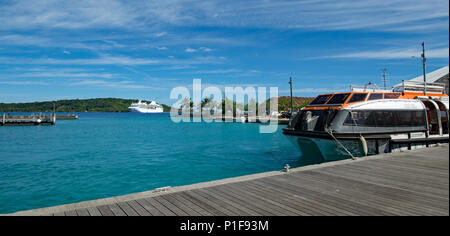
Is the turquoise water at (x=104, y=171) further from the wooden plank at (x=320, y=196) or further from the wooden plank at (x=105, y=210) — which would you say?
the wooden plank at (x=320, y=196)

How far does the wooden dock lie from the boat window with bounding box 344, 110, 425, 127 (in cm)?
524

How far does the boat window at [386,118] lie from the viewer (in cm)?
1352

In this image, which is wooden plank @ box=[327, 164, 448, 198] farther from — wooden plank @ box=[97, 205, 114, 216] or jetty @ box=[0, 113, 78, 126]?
jetty @ box=[0, 113, 78, 126]

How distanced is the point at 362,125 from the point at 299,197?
29.8 ft

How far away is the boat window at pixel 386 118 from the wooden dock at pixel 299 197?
17.2ft

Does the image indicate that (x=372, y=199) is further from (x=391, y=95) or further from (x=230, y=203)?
(x=391, y=95)

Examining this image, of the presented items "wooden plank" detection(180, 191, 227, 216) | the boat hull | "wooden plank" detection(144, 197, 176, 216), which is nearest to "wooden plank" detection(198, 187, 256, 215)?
"wooden plank" detection(180, 191, 227, 216)

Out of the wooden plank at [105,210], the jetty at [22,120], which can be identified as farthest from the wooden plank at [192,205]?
the jetty at [22,120]

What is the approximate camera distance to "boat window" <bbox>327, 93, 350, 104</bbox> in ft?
46.5

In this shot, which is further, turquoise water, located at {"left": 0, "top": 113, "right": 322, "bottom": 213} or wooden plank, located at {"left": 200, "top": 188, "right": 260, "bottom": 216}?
turquoise water, located at {"left": 0, "top": 113, "right": 322, "bottom": 213}

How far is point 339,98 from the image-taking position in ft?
47.4

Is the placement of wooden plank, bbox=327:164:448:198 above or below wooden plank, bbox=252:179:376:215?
above

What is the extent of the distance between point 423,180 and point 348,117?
645 cm
